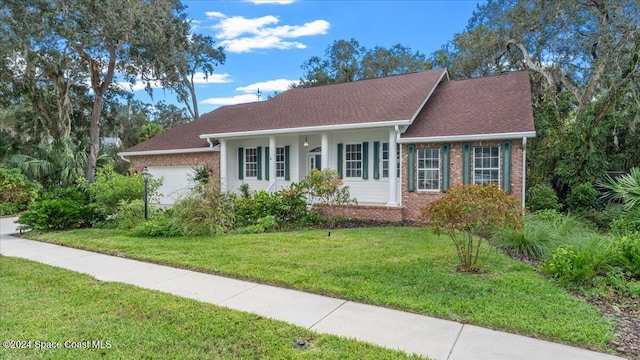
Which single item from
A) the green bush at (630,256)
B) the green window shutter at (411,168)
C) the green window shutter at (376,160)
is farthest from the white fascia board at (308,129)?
the green bush at (630,256)

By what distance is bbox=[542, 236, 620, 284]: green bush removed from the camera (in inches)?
199

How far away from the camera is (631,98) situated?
11.2 m

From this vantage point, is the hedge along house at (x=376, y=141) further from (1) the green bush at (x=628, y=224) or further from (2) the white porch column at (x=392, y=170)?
(1) the green bush at (x=628, y=224)

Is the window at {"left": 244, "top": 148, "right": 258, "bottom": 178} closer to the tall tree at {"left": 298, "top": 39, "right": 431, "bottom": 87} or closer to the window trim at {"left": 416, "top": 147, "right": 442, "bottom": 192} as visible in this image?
the window trim at {"left": 416, "top": 147, "right": 442, "bottom": 192}

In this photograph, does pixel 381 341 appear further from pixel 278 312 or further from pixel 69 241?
pixel 69 241

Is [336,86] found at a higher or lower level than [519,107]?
higher

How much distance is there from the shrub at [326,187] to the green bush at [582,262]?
6.04 meters

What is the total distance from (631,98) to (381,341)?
40.9 ft

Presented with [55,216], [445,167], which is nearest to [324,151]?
[445,167]

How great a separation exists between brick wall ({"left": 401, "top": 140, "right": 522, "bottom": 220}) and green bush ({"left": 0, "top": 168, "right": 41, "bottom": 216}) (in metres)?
15.3

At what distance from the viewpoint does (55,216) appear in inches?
398

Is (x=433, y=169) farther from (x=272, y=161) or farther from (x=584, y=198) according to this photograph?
(x=272, y=161)

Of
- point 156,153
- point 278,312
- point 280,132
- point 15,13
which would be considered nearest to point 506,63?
point 280,132

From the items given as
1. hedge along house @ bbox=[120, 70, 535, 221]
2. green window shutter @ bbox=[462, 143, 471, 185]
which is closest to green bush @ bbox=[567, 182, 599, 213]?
hedge along house @ bbox=[120, 70, 535, 221]
